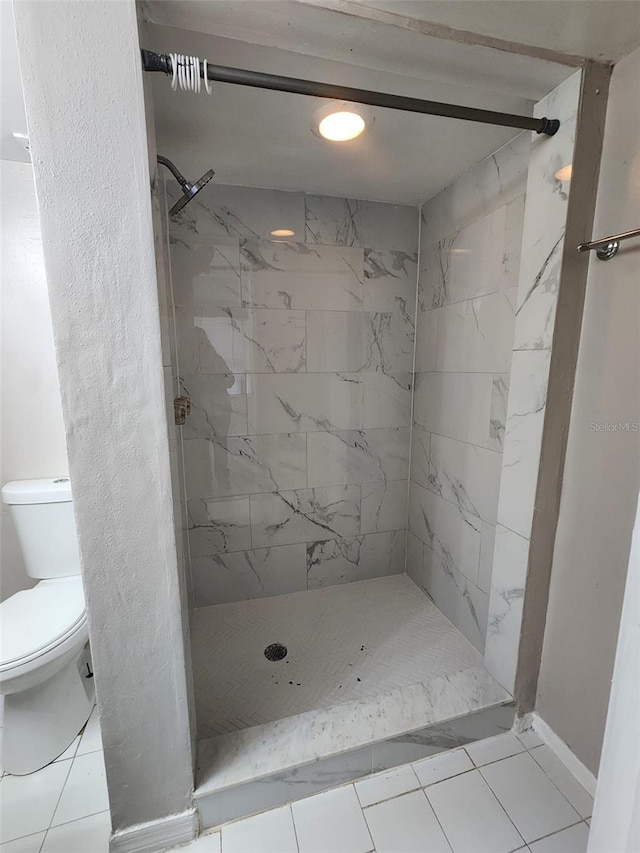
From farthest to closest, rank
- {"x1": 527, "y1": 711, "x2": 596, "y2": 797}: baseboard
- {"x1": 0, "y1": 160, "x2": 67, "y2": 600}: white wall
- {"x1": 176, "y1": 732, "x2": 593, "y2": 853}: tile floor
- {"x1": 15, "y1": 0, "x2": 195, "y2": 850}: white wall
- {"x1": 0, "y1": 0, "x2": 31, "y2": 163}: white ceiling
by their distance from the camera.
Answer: {"x1": 0, "y1": 160, "x2": 67, "y2": 600}: white wall
{"x1": 527, "y1": 711, "x2": 596, "y2": 797}: baseboard
{"x1": 176, "y1": 732, "x2": 593, "y2": 853}: tile floor
{"x1": 0, "y1": 0, "x2": 31, "y2": 163}: white ceiling
{"x1": 15, "y1": 0, "x2": 195, "y2": 850}: white wall

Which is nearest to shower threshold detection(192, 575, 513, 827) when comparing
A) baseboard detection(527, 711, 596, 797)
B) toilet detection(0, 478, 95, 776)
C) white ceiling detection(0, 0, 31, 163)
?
baseboard detection(527, 711, 596, 797)

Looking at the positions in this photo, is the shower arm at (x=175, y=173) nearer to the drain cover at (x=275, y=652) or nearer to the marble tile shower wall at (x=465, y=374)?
the marble tile shower wall at (x=465, y=374)

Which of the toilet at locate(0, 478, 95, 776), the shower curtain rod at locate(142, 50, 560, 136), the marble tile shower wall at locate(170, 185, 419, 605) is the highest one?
→ the shower curtain rod at locate(142, 50, 560, 136)

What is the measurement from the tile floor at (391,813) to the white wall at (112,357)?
31 centimetres

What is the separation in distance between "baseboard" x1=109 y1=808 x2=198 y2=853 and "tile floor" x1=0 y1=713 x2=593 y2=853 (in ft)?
0.11

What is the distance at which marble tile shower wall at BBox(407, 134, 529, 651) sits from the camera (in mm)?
1431

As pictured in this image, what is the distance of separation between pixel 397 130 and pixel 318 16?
52 centimetres

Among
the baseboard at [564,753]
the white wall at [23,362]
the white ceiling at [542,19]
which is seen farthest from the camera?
the white wall at [23,362]

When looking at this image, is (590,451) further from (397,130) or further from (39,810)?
(39,810)

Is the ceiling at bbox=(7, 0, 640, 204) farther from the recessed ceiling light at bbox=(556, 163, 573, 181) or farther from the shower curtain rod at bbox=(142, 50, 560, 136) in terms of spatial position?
the recessed ceiling light at bbox=(556, 163, 573, 181)

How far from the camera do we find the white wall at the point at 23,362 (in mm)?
1521

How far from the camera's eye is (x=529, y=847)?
3.43ft

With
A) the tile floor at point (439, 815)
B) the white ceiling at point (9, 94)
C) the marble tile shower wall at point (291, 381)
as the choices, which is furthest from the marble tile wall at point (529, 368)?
the white ceiling at point (9, 94)

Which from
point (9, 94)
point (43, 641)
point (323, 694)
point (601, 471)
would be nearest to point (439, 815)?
point (323, 694)
